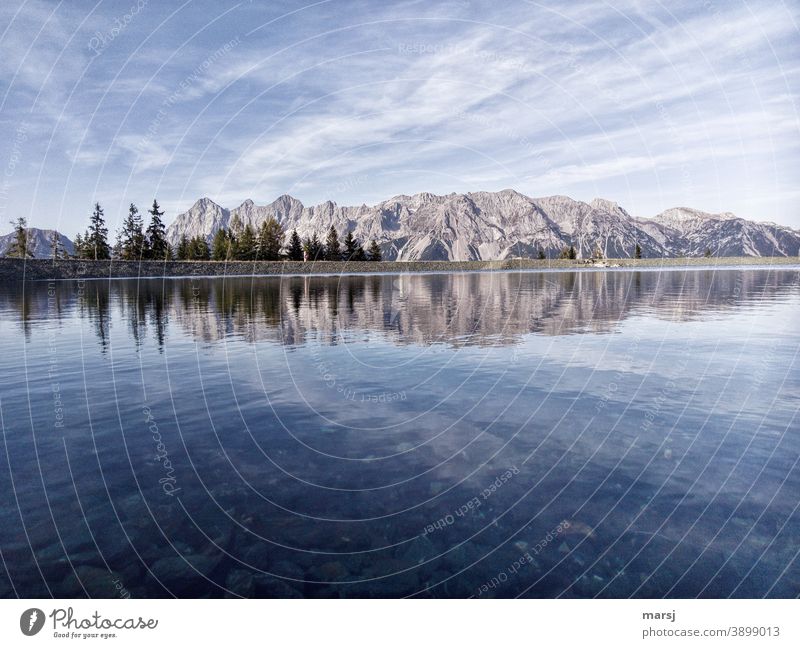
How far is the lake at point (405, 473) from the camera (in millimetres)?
7516

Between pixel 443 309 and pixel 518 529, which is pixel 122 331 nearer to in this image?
pixel 443 309

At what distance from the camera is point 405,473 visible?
35.8 ft

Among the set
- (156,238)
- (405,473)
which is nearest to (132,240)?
(156,238)

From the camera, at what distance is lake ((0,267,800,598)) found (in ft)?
24.7

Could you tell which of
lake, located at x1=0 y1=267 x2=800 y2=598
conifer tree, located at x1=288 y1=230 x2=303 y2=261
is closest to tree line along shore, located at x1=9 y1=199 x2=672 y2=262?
conifer tree, located at x1=288 y1=230 x2=303 y2=261

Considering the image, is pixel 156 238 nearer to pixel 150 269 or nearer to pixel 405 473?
pixel 150 269

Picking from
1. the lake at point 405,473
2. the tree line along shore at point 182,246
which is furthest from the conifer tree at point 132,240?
the lake at point 405,473

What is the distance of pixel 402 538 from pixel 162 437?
27.4ft

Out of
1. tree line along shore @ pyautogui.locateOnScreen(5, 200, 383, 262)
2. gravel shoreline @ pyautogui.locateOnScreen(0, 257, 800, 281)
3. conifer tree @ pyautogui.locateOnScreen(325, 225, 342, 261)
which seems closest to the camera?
gravel shoreline @ pyautogui.locateOnScreen(0, 257, 800, 281)

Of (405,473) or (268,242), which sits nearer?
(405,473)

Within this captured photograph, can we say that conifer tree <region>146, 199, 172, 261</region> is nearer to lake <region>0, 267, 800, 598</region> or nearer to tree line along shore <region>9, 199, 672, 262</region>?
tree line along shore <region>9, 199, 672, 262</region>

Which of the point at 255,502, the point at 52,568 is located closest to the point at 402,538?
the point at 255,502

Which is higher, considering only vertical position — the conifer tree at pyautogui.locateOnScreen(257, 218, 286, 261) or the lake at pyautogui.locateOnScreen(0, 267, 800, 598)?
the conifer tree at pyautogui.locateOnScreen(257, 218, 286, 261)

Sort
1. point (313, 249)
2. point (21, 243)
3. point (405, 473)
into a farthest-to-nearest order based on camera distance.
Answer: point (313, 249) < point (21, 243) < point (405, 473)
